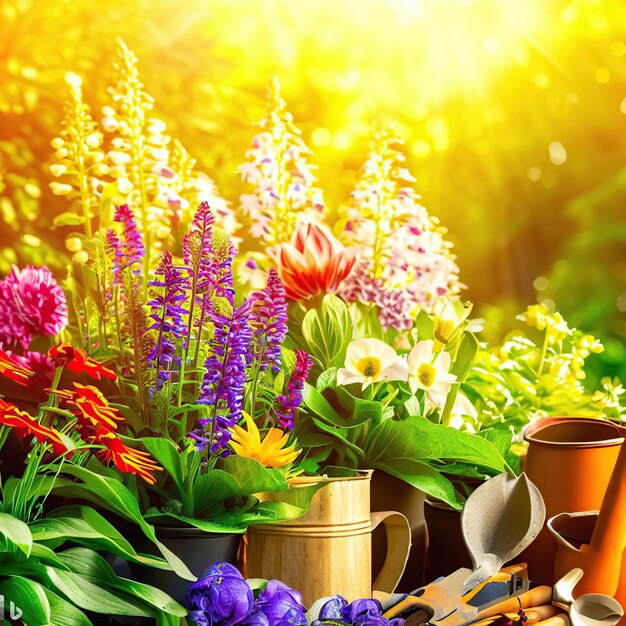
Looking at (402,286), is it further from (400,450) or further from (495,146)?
(495,146)

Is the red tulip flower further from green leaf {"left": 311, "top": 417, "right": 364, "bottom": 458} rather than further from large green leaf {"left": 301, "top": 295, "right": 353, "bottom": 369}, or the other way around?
green leaf {"left": 311, "top": 417, "right": 364, "bottom": 458}

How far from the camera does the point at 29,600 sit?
49 centimetres

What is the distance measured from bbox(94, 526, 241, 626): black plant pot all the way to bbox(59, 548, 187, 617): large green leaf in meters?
0.02

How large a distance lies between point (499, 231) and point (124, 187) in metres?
2.21

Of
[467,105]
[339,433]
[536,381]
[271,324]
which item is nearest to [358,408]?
[339,433]

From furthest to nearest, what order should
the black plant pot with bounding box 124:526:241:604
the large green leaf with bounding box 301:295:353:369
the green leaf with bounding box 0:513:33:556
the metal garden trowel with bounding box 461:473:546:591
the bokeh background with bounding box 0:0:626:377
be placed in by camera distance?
1. the bokeh background with bounding box 0:0:626:377
2. the large green leaf with bounding box 301:295:353:369
3. the metal garden trowel with bounding box 461:473:546:591
4. the black plant pot with bounding box 124:526:241:604
5. the green leaf with bounding box 0:513:33:556

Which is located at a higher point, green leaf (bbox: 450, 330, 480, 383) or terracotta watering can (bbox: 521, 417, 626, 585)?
green leaf (bbox: 450, 330, 480, 383)

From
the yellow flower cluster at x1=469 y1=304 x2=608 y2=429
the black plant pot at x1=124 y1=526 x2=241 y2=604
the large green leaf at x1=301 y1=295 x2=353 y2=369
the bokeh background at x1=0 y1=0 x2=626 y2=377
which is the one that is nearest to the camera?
the black plant pot at x1=124 y1=526 x2=241 y2=604

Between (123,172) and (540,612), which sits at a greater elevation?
(123,172)

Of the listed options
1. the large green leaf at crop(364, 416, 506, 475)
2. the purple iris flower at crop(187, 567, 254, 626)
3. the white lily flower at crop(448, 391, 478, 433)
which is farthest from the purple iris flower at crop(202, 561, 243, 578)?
the white lily flower at crop(448, 391, 478, 433)

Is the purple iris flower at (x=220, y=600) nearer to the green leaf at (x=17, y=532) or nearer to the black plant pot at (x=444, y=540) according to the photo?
the green leaf at (x=17, y=532)

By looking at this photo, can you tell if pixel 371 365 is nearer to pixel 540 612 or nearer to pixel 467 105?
pixel 540 612

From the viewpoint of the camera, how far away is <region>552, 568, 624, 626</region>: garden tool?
0.65m

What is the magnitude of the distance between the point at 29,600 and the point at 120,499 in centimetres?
8
